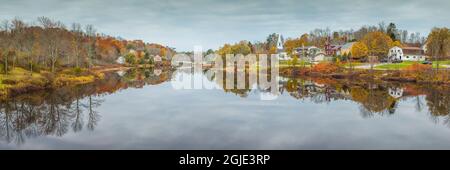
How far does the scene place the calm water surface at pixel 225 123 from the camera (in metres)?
13.6

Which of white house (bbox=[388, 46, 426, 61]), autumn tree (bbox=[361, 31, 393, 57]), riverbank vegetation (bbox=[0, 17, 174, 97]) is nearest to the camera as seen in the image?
riverbank vegetation (bbox=[0, 17, 174, 97])

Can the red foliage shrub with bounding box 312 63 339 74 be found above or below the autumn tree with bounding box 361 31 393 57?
below

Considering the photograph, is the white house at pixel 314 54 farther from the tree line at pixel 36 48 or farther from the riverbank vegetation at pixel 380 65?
the tree line at pixel 36 48

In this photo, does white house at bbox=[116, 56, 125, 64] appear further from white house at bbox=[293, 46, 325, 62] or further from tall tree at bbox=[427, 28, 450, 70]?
tall tree at bbox=[427, 28, 450, 70]

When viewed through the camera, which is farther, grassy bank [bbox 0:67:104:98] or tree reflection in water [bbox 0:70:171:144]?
grassy bank [bbox 0:67:104:98]

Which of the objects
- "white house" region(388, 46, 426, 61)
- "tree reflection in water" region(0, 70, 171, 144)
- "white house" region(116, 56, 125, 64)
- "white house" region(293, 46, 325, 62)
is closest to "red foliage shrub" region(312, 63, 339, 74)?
"white house" region(388, 46, 426, 61)

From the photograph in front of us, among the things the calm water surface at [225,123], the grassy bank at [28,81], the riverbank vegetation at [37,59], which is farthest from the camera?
the riverbank vegetation at [37,59]

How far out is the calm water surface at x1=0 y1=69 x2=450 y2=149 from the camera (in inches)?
536

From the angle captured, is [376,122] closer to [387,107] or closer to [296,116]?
[296,116]

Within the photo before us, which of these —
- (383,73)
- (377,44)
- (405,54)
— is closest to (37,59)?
(383,73)

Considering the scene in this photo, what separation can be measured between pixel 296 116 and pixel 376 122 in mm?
3935

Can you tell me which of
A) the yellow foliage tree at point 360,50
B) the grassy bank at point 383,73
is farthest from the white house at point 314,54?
the grassy bank at point 383,73
